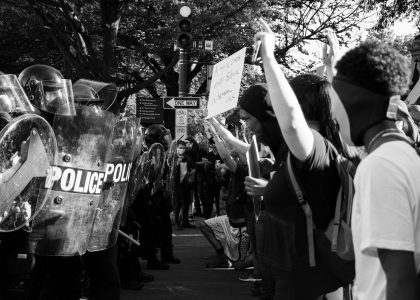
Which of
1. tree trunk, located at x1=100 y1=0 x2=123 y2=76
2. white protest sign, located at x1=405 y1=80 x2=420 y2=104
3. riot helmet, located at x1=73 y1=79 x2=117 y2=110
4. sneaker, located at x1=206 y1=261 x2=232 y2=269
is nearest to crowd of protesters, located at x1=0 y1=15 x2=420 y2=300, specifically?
riot helmet, located at x1=73 y1=79 x2=117 y2=110

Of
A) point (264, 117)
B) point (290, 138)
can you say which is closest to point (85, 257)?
point (264, 117)

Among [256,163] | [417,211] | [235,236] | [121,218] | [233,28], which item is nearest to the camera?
[417,211]

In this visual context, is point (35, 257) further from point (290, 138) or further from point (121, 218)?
point (290, 138)

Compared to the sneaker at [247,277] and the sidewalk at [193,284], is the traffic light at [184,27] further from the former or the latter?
the sneaker at [247,277]

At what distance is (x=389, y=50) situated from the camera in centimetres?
216

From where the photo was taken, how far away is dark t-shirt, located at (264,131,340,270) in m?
2.95

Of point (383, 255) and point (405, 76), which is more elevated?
point (405, 76)

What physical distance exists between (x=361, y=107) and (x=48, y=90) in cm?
287

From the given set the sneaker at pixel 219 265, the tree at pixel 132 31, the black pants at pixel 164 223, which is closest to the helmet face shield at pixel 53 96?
the black pants at pixel 164 223

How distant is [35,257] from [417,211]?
11.3 feet

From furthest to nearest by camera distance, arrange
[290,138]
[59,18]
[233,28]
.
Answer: [233,28]
[59,18]
[290,138]

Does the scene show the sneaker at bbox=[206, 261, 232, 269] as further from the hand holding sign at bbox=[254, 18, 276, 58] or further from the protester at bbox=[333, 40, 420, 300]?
the protester at bbox=[333, 40, 420, 300]

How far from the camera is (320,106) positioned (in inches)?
128

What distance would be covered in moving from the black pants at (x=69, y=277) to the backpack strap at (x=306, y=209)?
1876 millimetres
